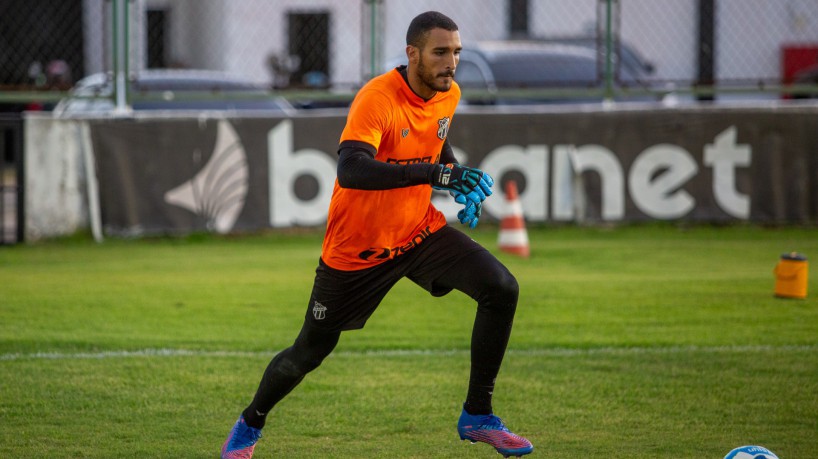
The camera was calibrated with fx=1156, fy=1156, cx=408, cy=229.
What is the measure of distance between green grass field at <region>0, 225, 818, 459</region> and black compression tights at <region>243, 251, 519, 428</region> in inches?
11.0

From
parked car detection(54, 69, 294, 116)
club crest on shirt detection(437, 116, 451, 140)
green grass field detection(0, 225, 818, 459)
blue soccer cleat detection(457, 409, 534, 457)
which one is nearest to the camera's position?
blue soccer cleat detection(457, 409, 534, 457)

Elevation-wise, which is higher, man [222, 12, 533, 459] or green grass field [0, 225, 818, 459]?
man [222, 12, 533, 459]

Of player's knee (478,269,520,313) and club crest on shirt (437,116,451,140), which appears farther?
club crest on shirt (437,116,451,140)

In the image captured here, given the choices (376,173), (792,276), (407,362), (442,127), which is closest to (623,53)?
(792,276)

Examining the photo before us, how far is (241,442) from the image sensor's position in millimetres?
5027

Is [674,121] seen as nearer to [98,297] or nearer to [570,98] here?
[570,98]

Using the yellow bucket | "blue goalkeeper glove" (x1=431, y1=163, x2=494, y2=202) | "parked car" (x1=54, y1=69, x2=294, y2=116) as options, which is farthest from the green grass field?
"parked car" (x1=54, y1=69, x2=294, y2=116)

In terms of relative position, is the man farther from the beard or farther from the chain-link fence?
the chain-link fence

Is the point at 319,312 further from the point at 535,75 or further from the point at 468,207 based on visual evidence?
the point at 535,75

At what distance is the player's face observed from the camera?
16.2 ft

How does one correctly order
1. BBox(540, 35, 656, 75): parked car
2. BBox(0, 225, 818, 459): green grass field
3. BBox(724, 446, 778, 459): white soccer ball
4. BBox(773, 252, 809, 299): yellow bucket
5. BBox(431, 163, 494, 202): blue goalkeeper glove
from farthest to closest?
1. BBox(540, 35, 656, 75): parked car
2. BBox(773, 252, 809, 299): yellow bucket
3. BBox(0, 225, 818, 459): green grass field
4. BBox(431, 163, 494, 202): blue goalkeeper glove
5. BBox(724, 446, 778, 459): white soccer ball

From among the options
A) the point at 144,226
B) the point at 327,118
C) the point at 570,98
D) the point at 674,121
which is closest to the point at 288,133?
the point at 327,118

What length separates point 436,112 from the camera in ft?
16.9

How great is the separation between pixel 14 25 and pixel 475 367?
21.6m
